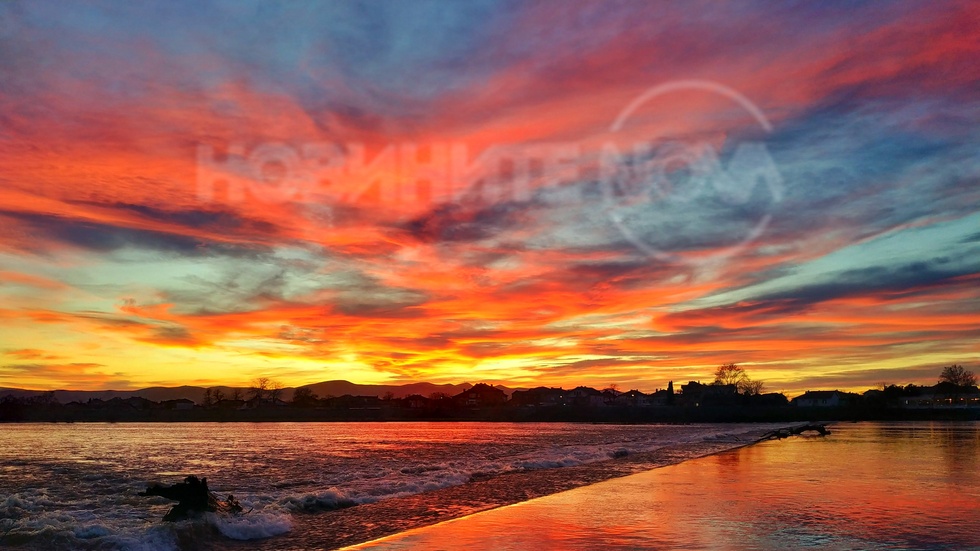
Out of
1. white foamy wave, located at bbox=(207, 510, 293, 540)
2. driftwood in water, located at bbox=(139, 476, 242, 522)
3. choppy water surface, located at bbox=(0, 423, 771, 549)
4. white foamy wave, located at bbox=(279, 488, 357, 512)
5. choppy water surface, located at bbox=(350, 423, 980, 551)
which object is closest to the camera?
choppy water surface, located at bbox=(350, 423, 980, 551)

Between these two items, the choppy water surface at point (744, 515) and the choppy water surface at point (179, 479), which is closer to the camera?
the choppy water surface at point (744, 515)

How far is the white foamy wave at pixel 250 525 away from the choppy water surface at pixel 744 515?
439 cm

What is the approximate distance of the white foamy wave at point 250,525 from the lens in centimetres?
1695

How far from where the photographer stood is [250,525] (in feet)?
56.4

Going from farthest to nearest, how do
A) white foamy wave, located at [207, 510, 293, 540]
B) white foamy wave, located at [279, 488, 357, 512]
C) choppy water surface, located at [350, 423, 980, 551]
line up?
1. white foamy wave, located at [279, 488, 357, 512]
2. white foamy wave, located at [207, 510, 293, 540]
3. choppy water surface, located at [350, 423, 980, 551]

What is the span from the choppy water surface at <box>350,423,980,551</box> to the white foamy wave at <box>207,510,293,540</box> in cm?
439

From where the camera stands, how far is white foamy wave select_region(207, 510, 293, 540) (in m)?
17.0

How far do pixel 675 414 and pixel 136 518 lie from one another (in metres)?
174

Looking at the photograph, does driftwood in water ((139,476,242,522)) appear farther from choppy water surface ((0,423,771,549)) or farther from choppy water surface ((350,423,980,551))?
choppy water surface ((350,423,980,551))

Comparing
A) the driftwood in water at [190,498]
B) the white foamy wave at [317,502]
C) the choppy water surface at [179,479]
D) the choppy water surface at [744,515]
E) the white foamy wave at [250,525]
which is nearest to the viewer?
the choppy water surface at [744,515]

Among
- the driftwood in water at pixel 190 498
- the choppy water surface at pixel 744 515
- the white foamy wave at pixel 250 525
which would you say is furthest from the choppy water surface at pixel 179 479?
the choppy water surface at pixel 744 515

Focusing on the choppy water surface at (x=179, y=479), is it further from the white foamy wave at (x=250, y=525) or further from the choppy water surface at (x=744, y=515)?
the choppy water surface at (x=744, y=515)

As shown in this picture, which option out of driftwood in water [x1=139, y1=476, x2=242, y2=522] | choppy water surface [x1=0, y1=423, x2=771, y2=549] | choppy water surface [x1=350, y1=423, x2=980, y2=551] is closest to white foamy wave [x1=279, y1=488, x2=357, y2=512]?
choppy water surface [x1=0, y1=423, x2=771, y2=549]

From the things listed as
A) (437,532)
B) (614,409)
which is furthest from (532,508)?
(614,409)
